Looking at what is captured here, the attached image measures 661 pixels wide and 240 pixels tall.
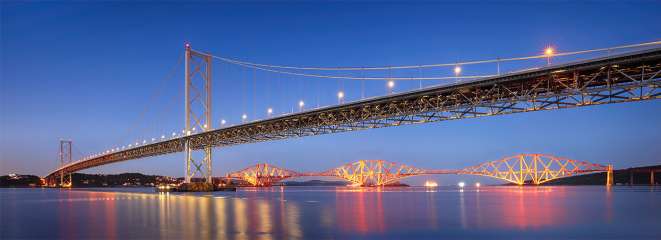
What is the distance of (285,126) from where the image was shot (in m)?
54.1

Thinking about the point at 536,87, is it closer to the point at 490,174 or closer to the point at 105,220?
the point at 105,220

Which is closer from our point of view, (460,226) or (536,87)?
(460,226)

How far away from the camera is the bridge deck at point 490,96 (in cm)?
2891

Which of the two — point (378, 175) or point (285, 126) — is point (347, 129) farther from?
point (378, 175)

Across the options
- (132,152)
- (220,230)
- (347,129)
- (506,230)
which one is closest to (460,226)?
(506,230)

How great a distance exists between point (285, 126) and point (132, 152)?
34398 millimetres

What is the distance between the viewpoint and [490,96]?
3625cm

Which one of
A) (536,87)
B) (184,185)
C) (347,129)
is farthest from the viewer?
(184,185)

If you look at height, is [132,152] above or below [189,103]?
below

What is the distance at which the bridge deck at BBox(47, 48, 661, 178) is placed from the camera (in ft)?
94.8

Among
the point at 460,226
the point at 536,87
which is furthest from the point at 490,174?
the point at 460,226

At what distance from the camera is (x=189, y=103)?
63344 millimetres

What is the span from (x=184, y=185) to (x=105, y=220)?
3846 cm

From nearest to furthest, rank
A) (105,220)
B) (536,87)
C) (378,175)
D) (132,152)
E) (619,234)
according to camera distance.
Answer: (619,234) < (105,220) < (536,87) < (132,152) < (378,175)
